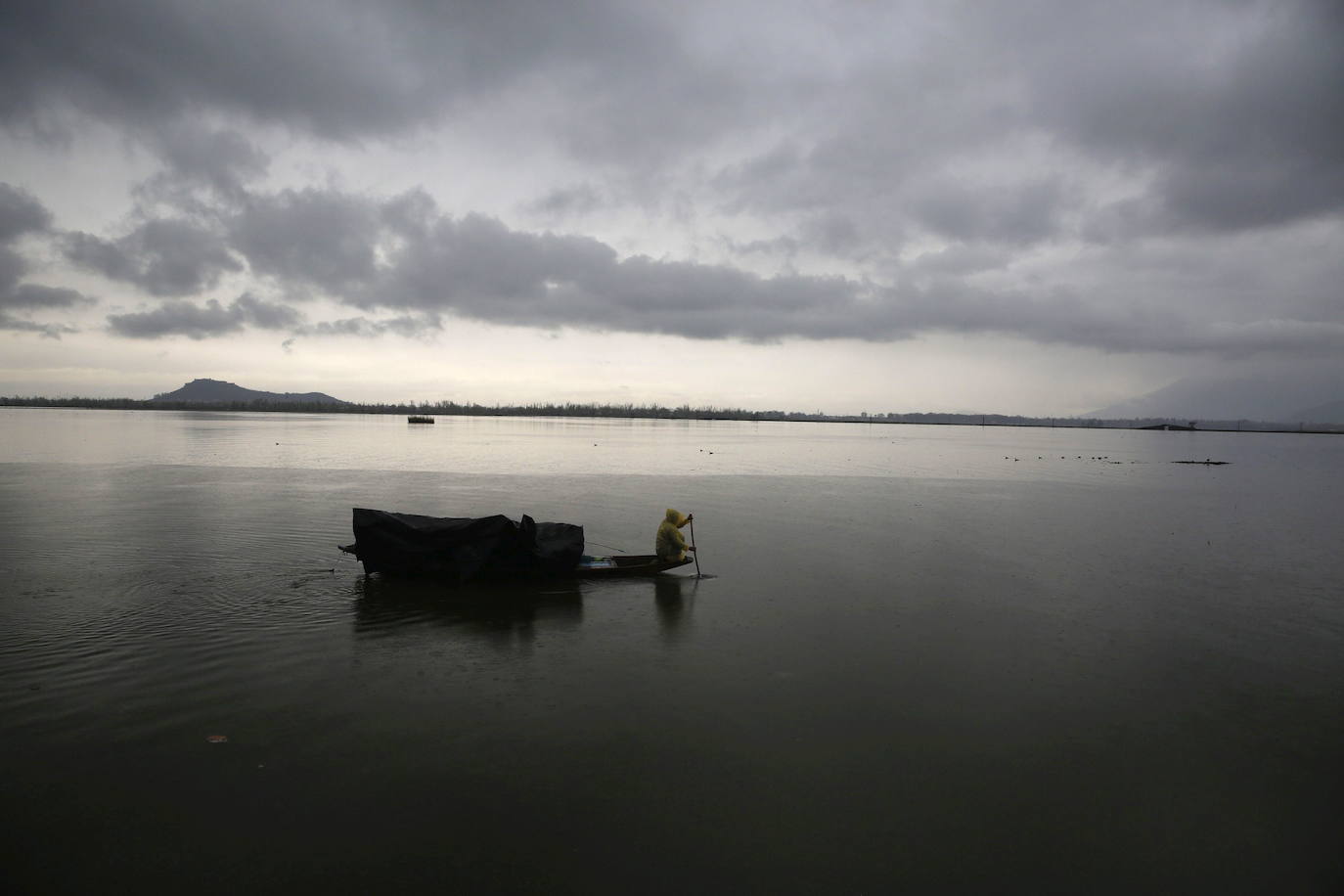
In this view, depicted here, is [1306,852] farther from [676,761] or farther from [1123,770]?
[676,761]

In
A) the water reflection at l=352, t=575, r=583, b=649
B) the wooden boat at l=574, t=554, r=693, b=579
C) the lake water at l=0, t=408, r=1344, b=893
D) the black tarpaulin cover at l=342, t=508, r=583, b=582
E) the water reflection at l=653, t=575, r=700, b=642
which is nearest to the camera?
the lake water at l=0, t=408, r=1344, b=893

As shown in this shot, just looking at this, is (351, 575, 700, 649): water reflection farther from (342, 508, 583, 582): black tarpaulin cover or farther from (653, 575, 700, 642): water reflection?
(342, 508, 583, 582): black tarpaulin cover

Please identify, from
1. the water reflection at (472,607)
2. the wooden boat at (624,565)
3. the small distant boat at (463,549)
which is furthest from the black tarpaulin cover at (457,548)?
the wooden boat at (624,565)

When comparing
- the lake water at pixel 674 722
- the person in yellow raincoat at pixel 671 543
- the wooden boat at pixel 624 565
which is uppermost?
the person in yellow raincoat at pixel 671 543

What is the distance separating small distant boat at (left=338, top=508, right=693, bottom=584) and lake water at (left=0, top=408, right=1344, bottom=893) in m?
0.44

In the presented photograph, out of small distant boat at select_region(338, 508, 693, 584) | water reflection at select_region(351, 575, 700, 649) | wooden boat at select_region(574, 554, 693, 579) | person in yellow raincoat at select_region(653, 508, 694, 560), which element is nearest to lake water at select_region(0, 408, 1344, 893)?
water reflection at select_region(351, 575, 700, 649)

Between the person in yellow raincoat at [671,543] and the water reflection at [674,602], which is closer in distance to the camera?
the water reflection at [674,602]

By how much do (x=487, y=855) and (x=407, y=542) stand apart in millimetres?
8329

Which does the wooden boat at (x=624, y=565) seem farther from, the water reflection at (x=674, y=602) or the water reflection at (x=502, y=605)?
the water reflection at (x=674, y=602)

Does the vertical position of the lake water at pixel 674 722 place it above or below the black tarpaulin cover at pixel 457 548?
below

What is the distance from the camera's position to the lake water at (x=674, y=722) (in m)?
4.80

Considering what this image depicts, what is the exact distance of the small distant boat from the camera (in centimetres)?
1218

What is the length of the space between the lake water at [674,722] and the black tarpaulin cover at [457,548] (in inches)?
18.9

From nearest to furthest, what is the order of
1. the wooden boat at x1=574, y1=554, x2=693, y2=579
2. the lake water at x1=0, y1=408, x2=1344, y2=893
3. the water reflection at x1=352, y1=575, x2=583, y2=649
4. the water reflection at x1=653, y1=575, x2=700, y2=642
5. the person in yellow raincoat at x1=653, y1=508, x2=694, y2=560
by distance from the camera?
the lake water at x1=0, y1=408, x2=1344, y2=893 < the water reflection at x1=352, y1=575, x2=583, y2=649 < the water reflection at x1=653, y1=575, x2=700, y2=642 < the wooden boat at x1=574, y1=554, x2=693, y2=579 < the person in yellow raincoat at x1=653, y1=508, x2=694, y2=560
